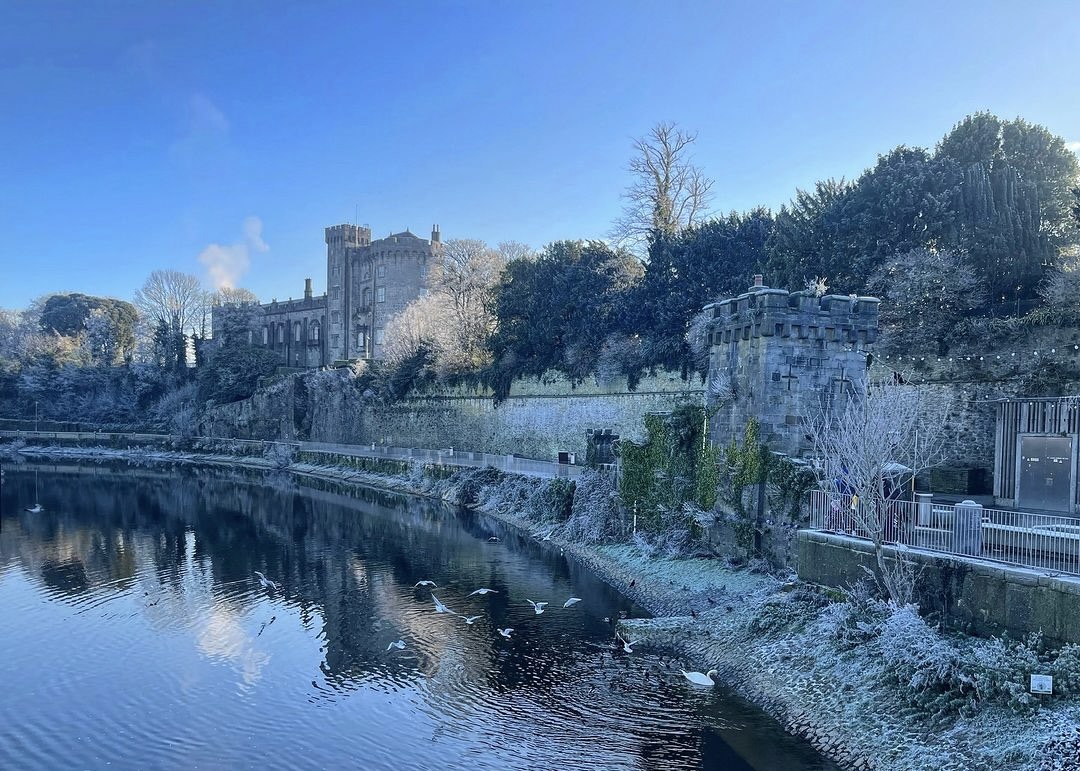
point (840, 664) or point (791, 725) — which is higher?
point (840, 664)

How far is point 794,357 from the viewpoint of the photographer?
17.5m

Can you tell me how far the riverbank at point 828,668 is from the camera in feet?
28.9

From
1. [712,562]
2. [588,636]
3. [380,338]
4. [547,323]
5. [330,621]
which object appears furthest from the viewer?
[380,338]

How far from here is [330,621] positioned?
1684 centimetres

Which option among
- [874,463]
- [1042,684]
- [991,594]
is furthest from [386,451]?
[1042,684]

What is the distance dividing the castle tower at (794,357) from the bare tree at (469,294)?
28.7 meters

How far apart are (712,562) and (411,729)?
9.14 m

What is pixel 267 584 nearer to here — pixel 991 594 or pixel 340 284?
pixel 991 594

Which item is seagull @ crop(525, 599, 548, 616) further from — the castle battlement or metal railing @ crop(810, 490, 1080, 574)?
the castle battlement

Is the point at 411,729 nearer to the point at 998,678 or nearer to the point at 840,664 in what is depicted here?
the point at 840,664

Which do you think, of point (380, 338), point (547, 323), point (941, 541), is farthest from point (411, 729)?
point (380, 338)

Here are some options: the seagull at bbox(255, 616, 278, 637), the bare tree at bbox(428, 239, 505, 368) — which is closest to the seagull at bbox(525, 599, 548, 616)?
the seagull at bbox(255, 616, 278, 637)

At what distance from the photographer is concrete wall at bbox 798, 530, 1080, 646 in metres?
9.59

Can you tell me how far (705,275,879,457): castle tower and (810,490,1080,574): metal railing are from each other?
10.4ft
